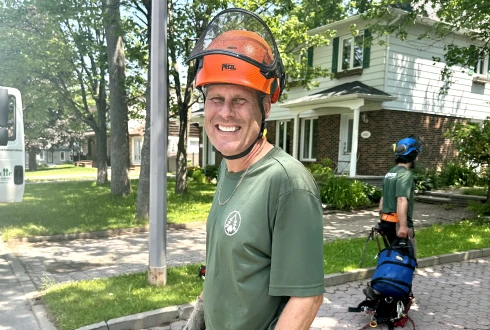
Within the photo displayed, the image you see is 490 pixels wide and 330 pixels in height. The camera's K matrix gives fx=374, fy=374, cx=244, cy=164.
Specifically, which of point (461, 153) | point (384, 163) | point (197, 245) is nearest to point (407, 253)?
point (197, 245)

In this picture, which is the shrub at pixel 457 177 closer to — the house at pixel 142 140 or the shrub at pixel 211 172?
the shrub at pixel 211 172

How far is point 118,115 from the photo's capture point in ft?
43.9

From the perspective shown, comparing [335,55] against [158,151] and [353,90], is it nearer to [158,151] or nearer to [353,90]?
[353,90]

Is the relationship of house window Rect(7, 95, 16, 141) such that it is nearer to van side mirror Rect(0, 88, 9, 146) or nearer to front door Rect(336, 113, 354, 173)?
van side mirror Rect(0, 88, 9, 146)

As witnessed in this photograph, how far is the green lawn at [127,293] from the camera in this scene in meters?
4.02

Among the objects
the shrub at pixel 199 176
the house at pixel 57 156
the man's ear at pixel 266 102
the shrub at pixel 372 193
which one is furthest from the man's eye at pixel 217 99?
the house at pixel 57 156

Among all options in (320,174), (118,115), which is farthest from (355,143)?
(118,115)

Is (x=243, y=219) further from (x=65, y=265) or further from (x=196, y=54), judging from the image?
(x=65, y=265)

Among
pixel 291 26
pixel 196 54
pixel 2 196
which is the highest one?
pixel 291 26

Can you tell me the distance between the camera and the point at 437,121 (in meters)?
15.9

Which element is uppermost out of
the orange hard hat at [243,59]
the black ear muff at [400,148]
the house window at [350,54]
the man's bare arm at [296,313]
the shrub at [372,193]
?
the house window at [350,54]

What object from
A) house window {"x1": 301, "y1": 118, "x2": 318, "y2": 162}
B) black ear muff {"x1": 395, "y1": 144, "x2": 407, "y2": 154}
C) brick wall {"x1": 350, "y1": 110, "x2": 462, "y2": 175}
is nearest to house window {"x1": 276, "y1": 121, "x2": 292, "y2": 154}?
house window {"x1": 301, "y1": 118, "x2": 318, "y2": 162}

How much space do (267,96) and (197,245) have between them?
6513 mm

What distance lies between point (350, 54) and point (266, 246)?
16037 millimetres
